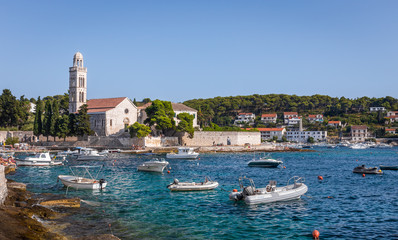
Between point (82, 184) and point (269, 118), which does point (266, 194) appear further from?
point (269, 118)

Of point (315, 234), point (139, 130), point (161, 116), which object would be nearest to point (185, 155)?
point (139, 130)

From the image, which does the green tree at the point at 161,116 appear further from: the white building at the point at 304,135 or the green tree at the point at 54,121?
the white building at the point at 304,135

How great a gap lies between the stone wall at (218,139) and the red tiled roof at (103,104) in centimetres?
1583

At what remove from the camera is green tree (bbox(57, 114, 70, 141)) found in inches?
2832

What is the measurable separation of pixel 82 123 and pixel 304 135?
3716 inches

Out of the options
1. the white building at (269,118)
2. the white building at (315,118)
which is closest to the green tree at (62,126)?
the white building at (269,118)

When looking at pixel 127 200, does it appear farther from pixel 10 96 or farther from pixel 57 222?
pixel 10 96

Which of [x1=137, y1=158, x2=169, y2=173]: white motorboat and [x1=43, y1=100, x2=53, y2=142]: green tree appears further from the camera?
[x1=43, y1=100, x2=53, y2=142]: green tree

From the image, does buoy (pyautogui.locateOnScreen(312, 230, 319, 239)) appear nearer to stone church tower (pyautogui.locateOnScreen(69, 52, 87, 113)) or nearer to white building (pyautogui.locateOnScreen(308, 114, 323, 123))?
stone church tower (pyautogui.locateOnScreen(69, 52, 87, 113))

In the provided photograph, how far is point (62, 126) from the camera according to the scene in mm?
72062

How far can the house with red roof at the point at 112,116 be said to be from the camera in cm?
7500

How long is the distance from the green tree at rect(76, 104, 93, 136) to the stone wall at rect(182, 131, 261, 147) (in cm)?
1918

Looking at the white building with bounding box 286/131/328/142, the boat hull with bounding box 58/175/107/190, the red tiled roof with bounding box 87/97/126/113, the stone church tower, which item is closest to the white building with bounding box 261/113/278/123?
the white building with bounding box 286/131/328/142

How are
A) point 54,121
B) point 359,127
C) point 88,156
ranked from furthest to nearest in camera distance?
point 359,127
point 54,121
point 88,156
